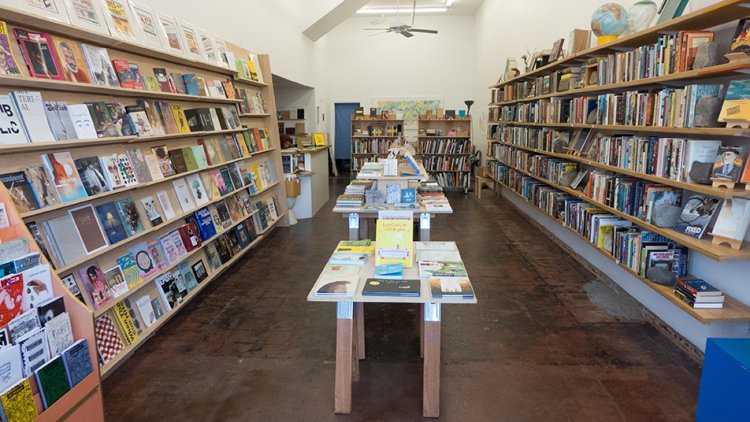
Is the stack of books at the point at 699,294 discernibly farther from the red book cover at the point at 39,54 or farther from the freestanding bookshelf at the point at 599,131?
the red book cover at the point at 39,54

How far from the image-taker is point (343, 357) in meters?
2.24

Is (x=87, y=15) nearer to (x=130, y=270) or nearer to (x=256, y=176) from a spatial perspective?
(x=130, y=270)

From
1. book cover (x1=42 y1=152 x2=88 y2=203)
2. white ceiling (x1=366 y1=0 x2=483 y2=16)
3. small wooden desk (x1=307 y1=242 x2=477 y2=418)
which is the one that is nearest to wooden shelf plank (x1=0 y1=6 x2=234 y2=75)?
book cover (x1=42 y1=152 x2=88 y2=203)

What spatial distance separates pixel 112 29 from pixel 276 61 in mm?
4482

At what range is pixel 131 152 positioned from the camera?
3203 mm

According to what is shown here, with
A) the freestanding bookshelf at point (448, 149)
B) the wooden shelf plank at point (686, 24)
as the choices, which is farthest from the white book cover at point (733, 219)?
the freestanding bookshelf at point (448, 149)

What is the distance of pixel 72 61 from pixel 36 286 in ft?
5.07

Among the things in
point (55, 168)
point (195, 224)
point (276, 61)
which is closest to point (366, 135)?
point (276, 61)

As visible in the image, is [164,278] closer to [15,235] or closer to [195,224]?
[195,224]

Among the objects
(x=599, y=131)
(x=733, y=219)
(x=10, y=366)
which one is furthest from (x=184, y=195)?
(x=599, y=131)

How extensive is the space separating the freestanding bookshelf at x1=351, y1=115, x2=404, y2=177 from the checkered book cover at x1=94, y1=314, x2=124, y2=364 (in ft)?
26.3

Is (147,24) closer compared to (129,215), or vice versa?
(129,215)

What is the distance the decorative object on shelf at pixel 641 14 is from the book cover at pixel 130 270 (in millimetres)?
4427

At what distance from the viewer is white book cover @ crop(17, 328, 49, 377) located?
1714 millimetres
